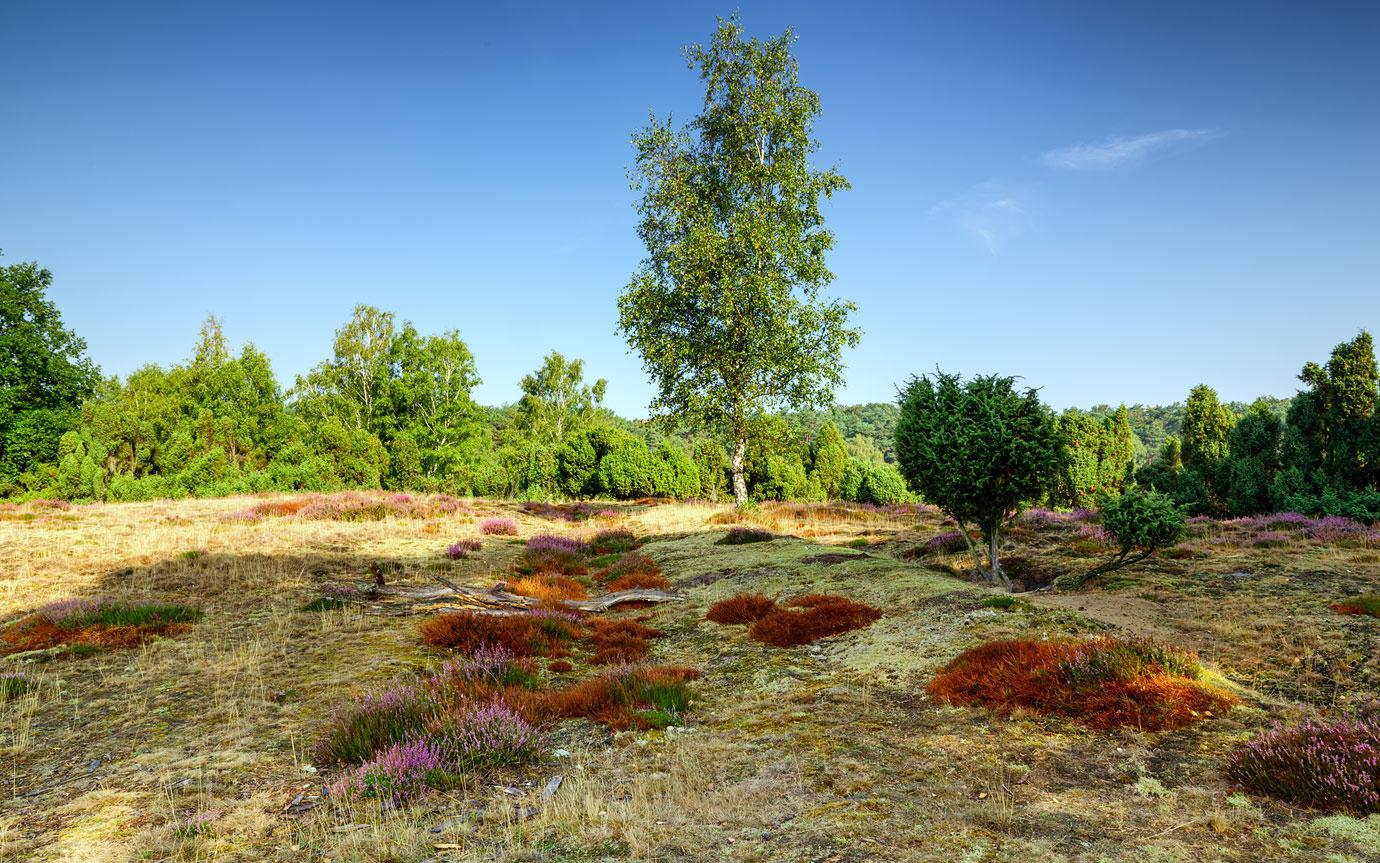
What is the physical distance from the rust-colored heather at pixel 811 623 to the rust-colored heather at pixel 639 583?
4.23 meters

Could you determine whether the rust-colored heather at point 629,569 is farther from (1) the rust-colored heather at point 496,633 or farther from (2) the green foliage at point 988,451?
(2) the green foliage at point 988,451

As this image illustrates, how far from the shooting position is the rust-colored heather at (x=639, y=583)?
1355cm

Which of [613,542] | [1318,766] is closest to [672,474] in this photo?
[613,542]

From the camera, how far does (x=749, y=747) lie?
5.27m

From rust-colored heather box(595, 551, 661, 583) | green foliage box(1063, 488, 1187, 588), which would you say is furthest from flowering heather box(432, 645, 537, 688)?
green foliage box(1063, 488, 1187, 588)

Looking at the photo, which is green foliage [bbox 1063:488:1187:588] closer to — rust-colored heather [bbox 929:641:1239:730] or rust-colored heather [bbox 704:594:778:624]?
rust-colored heather [bbox 929:641:1239:730]

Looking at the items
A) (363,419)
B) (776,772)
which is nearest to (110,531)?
(776,772)

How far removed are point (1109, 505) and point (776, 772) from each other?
9.25 meters

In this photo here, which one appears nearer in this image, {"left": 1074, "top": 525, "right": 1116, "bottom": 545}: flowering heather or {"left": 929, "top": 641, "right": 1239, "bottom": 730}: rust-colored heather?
{"left": 929, "top": 641, "right": 1239, "bottom": 730}: rust-colored heather

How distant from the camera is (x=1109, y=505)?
10750 millimetres

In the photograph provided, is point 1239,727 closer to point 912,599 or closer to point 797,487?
point 912,599

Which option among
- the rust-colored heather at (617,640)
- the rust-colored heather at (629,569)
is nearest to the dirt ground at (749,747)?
the rust-colored heather at (617,640)

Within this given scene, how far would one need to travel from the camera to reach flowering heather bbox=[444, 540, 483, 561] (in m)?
16.6

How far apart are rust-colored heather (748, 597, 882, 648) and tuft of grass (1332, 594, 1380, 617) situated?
229 inches
